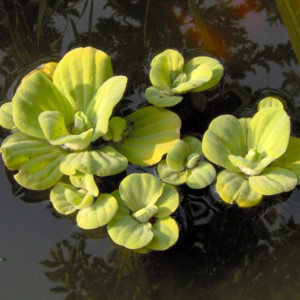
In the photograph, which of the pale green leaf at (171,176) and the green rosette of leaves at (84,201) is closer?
the green rosette of leaves at (84,201)

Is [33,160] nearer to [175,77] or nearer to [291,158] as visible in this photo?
[175,77]

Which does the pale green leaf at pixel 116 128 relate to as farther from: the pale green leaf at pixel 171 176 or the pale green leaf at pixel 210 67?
the pale green leaf at pixel 210 67

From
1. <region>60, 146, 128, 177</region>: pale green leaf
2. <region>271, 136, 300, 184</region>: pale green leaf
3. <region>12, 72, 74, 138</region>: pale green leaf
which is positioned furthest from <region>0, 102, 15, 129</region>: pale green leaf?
<region>271, 136, 300, 184</region>: pale green leaf

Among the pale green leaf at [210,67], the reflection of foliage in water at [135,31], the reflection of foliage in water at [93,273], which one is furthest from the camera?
the reflection of foliage in water at [135,31]

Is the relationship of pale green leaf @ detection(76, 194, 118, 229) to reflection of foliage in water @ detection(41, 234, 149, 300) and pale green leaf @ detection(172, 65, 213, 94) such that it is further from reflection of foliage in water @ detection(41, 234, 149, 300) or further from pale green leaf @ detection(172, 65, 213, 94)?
pale green leaf @ detection(172, 65, 213, 94)

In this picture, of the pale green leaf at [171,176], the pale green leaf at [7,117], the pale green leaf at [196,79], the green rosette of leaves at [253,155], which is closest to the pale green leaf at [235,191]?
the green rosette of leaves at [253,155]

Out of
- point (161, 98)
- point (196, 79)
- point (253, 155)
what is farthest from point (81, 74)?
point (253, 155)

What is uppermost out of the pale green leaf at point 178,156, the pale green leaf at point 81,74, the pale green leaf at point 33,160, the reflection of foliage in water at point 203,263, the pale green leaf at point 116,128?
the pale green leaf at point 81,74
